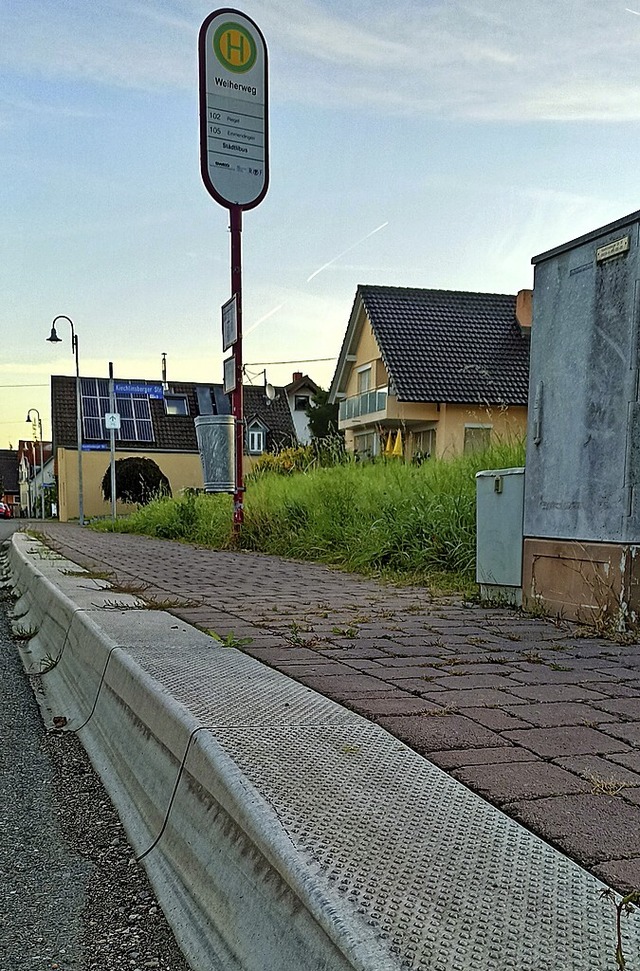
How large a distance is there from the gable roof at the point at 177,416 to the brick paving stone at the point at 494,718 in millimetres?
38252

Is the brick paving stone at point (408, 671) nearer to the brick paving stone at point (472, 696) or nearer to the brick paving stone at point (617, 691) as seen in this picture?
the brick paving stone at point (472, 696)

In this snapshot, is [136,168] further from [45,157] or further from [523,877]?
[523,877]

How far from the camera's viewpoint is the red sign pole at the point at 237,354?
1041 cm

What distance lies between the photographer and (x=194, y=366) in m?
48.6

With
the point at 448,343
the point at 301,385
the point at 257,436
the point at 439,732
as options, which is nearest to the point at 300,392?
the point at 301,385

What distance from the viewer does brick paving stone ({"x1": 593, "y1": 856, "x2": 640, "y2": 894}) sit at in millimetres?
1395

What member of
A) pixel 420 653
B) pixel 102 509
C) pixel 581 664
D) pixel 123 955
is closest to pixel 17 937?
pixel 123 955

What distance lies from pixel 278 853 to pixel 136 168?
37.5 ft

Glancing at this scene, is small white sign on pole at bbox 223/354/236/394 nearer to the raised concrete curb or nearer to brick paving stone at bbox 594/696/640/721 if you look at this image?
the raised concrete curb

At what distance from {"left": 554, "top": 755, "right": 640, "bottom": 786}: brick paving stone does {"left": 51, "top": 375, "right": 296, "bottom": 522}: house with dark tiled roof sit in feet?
112

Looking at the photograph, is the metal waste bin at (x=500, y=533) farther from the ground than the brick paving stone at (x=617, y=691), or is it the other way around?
the metal waste bin at (x=500, y=533)

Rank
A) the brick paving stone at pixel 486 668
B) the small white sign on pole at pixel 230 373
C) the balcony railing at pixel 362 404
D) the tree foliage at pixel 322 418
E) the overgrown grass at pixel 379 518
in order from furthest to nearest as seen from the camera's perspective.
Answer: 1. the tree foliage at pixel 322 418
2. the balcony railing at pixel 362 404
3. the small white sign on pole at pixel 230 373
4. the overgrown grass at pixel 379 518
5. the brick paving stone at pixel 486 668

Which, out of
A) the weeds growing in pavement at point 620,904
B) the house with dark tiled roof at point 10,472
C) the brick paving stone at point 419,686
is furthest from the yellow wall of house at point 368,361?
the house with dark tiled roof at point 10,472

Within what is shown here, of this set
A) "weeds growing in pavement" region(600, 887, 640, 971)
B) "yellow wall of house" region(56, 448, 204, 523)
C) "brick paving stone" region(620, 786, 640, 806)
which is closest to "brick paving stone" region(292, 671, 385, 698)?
"brick paving stone" region(620, 786, 640, 806)
